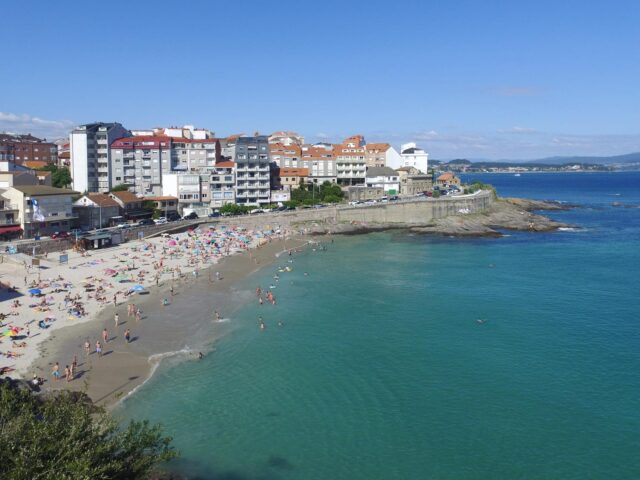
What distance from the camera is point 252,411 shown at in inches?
904

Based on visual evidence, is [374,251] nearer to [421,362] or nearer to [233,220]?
[233,220]

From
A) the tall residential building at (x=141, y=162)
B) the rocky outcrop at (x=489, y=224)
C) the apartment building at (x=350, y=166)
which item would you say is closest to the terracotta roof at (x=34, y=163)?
the tall residential building at (x=141, y=162)

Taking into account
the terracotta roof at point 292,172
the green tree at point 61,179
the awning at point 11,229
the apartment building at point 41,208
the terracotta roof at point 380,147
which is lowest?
the awning at point 11,229

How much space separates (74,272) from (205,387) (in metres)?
22.7

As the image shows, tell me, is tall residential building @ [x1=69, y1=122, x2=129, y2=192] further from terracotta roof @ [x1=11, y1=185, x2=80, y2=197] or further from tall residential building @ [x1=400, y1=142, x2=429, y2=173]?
tall residential building @ [x1=400, y1=142, x2=429, y2=173]

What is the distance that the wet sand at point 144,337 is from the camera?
81.8 ft

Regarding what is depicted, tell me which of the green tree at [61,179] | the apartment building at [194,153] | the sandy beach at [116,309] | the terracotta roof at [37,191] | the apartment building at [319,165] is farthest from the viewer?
the apartment building at [319,165]

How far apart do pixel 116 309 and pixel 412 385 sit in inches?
773

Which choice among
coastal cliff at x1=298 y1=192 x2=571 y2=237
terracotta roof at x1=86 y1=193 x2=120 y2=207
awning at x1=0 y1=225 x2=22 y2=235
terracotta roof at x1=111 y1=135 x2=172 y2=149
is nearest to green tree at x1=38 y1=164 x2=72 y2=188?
terracotta roof at x1=111 y1=135 x2=172 y2=149

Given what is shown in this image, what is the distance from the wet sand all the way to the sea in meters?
0.81

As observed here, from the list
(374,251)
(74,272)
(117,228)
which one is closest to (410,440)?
(74,272)

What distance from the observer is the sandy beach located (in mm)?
26047

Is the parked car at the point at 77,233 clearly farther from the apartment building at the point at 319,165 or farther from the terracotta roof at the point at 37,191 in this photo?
the apartment building at the point at 319,165

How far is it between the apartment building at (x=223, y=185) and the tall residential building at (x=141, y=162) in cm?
785
